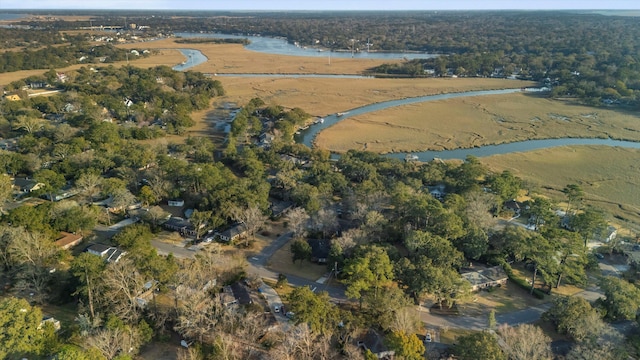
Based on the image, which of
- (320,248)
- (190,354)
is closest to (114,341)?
(190,354)

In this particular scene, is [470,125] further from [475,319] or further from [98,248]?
[98,248]

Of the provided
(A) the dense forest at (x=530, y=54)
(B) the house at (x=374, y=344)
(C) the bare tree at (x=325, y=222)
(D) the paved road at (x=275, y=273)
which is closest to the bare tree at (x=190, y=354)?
(D) the paved road at (x=275, y=273)

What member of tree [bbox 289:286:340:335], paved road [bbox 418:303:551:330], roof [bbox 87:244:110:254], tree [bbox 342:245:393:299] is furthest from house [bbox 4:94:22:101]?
paved road [bbox 418:303:551:330]

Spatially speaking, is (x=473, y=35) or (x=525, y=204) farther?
(x=473, y=35)

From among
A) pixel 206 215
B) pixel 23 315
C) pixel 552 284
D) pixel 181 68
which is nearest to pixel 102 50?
pixel 181 68

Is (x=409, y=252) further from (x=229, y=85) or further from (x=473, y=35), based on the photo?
(x=473, y=35)

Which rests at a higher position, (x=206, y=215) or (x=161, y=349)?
(x=206, y=215)

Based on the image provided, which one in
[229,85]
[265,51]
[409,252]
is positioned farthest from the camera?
[265,51]
